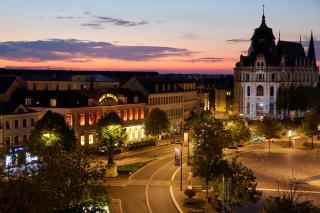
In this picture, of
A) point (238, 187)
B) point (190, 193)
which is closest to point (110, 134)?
point (190, 193)

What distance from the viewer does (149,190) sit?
197 ft

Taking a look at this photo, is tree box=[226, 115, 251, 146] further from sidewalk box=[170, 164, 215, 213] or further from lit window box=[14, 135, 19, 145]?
lit window box=[14, 135, 19, 145]

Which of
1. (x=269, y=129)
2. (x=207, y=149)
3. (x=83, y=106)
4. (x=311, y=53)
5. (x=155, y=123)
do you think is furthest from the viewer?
(x=311, y=53)

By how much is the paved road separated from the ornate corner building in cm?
8649

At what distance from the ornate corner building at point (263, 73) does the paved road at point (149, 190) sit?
86.5 meters

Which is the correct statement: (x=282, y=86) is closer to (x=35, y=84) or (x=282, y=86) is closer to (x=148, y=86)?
(x=148, y=86)

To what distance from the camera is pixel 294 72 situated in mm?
167375

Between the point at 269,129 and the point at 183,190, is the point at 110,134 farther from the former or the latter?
the point at 269,129

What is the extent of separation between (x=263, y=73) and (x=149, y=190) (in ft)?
358

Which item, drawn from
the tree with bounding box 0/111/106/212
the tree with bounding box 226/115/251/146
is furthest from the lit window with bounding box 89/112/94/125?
the tree with bounding box 0/111/106/212

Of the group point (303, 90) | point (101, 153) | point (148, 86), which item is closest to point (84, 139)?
point (101, 153)

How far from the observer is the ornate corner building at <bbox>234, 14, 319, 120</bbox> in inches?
6378

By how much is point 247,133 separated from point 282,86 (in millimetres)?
73604

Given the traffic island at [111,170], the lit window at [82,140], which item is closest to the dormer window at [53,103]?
the lit window at [82,140]
